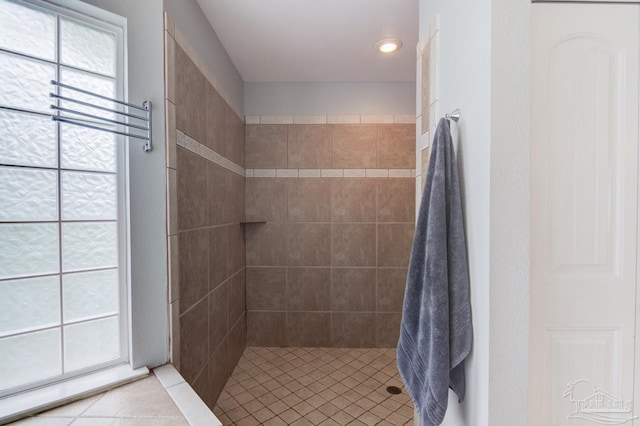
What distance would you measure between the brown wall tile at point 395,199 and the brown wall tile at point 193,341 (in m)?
1.63

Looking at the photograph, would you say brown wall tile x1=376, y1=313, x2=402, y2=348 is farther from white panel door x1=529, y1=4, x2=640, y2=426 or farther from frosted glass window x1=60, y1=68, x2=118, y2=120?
frosted glass window x1=60, y1=68, x2=118, y2=120

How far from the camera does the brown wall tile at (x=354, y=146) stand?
243cm

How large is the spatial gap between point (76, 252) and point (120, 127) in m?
0.52

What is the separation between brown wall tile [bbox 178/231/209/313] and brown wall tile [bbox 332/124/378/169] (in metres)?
1.38

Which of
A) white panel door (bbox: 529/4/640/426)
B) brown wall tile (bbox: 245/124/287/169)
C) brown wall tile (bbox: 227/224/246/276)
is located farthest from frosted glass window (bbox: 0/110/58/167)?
white panel door (bbox: 529/4/640/426)

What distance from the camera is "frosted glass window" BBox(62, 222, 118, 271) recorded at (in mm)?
992

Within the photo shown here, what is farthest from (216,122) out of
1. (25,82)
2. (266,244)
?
(266,244)

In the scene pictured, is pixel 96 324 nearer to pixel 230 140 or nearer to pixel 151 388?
pixel 151 388

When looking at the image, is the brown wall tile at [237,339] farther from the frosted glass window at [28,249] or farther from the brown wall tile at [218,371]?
the frosted glass window at [28,249]

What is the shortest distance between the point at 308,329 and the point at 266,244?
87 centimetres

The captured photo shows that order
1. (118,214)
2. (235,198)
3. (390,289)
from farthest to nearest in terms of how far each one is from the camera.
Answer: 1. (390,289)
2. (235,198)
3. (118,214)

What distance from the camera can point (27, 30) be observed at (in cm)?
89

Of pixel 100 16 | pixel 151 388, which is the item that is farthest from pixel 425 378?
pixel 100 16

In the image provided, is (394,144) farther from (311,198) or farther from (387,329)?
(387,329)
